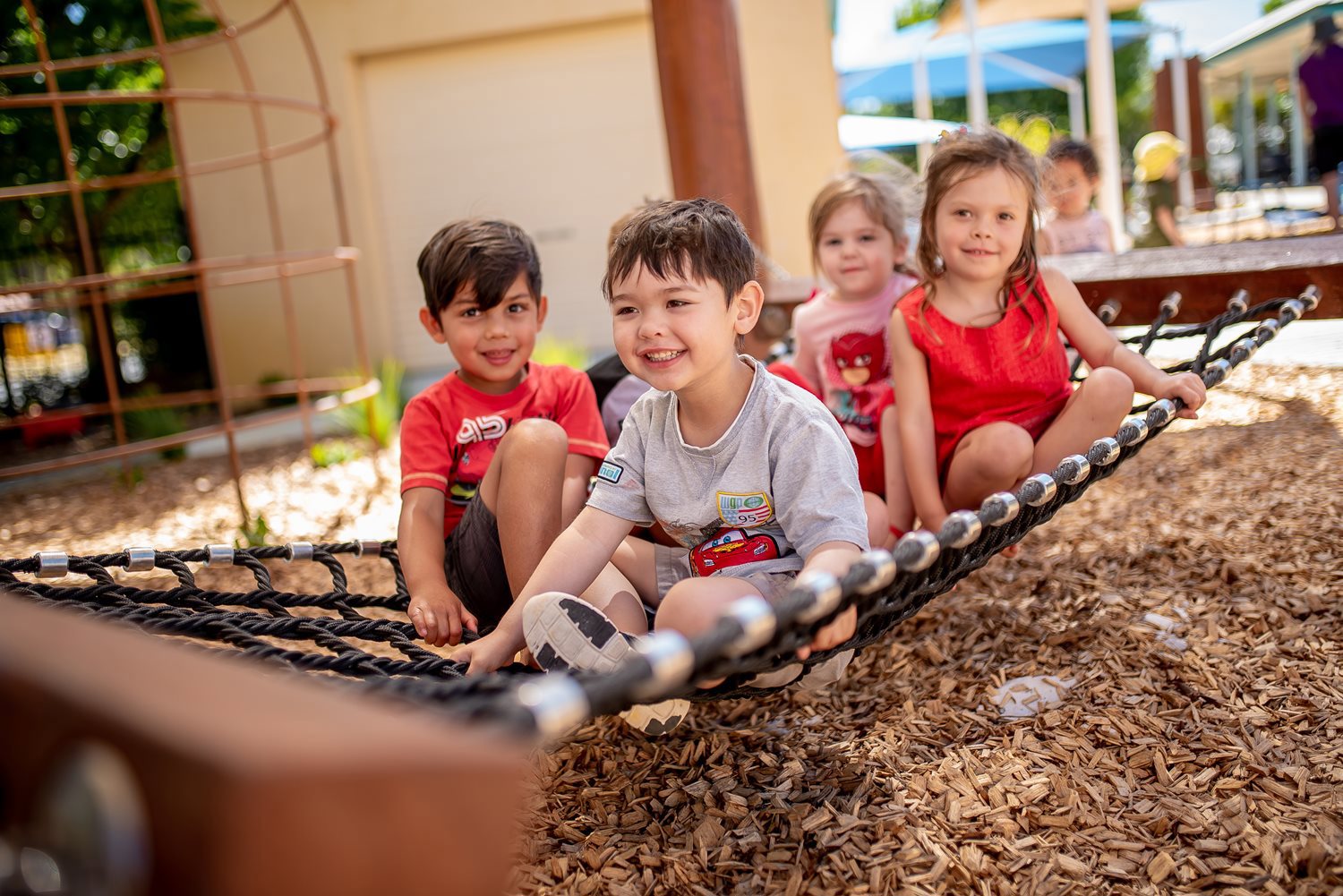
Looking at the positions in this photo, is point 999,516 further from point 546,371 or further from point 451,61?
point 451,61

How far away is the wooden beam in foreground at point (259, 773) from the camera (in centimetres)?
62

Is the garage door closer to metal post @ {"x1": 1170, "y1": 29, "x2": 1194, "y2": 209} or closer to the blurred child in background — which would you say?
the blurred child in background

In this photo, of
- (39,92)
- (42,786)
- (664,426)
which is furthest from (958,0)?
(42,786)

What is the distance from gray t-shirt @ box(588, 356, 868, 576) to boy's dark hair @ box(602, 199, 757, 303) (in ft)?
0.61

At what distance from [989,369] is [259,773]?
6.77 ft

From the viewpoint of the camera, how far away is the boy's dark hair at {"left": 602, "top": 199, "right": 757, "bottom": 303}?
173cm

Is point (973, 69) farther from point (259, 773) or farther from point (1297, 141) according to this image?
point (259, 773)

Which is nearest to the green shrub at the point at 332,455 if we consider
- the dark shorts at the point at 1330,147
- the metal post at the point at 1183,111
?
the dark shorts at the point at 1330,147

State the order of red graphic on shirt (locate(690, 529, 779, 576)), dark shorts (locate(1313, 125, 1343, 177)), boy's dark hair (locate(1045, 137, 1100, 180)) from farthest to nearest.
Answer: dark shorts (locate(1313, 125, 1343, 177)) < boy's dark hair (locate(1045, 137, 1100, 180)) < red graphic on shirt (locate(690, 529, 779, 576))

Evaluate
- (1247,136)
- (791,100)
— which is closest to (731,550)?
(791,100)

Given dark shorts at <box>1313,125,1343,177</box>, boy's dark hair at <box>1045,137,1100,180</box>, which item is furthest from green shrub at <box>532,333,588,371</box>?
dark shorts at <box>1313,125,1343,177</box>

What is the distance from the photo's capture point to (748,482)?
5.88 feet

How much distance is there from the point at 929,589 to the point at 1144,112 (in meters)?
34.5

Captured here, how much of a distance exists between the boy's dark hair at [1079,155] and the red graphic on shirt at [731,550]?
12.0ft
